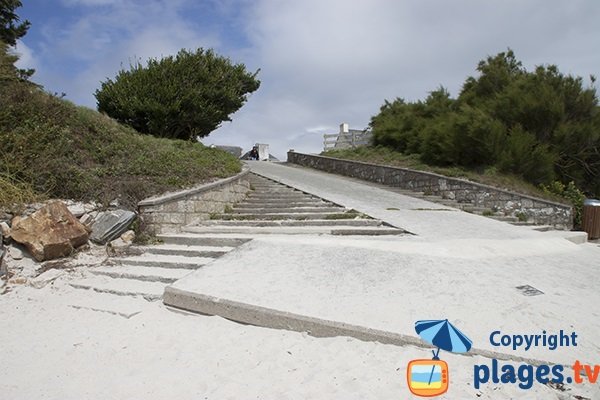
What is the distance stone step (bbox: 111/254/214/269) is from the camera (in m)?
5.52

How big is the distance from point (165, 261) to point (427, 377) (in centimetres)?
400

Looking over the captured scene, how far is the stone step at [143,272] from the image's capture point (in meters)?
5.19

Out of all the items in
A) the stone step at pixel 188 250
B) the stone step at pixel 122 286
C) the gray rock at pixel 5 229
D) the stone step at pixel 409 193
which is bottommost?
the stone step at pixel 122 286

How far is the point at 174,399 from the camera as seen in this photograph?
2832 mm

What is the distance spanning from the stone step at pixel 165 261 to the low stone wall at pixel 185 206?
762mm

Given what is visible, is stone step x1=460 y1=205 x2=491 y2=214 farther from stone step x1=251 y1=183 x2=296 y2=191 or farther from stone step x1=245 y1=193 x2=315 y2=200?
stone step x1=251 y1=183 x2=296 y2=191

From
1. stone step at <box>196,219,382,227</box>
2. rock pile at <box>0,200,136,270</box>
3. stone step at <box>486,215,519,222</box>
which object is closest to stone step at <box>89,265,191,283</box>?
rock pile at <box>0,200,136,270</box>

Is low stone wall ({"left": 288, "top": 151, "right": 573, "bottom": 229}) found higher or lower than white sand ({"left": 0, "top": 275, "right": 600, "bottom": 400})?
higher

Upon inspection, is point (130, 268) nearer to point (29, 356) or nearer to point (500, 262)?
point (29, 356)

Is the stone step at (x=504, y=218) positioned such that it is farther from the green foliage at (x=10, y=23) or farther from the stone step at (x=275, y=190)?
the green foliage at (x=10, y=23)

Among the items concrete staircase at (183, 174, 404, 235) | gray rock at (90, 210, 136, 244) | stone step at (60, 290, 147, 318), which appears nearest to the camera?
stone step at (60, 290, 147, 318)

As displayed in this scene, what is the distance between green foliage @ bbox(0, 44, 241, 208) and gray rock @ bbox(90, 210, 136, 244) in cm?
41

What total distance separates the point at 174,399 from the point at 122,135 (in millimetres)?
8120

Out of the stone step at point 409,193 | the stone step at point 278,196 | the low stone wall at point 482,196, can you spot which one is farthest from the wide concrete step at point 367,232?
the stone step at point 409,193
